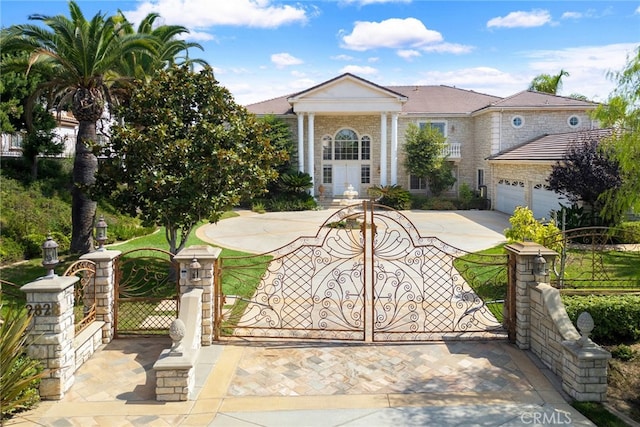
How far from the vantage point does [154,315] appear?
857 cm

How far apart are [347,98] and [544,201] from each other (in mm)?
13929

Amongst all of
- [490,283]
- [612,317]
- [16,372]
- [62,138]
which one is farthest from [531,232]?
[62,138]

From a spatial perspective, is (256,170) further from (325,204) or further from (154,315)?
(325,204)

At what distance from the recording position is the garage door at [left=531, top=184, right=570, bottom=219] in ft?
63.8

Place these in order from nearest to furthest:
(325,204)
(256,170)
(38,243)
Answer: (256,170)
(38,243)
(325,204)

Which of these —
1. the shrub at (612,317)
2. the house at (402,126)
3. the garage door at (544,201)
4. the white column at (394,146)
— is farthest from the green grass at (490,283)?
the white column at (394,146)

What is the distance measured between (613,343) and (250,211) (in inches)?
854

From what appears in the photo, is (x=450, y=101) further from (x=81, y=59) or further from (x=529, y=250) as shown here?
(x=529, y=250)

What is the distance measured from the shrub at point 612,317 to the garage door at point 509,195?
1628 centimetres

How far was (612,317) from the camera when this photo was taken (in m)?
7.53

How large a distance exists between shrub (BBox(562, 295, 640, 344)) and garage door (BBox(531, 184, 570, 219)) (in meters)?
12.0

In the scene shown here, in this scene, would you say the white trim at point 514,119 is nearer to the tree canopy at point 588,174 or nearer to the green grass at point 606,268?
the tree canopy at point 588,174

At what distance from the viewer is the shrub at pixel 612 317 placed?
24.7 feet

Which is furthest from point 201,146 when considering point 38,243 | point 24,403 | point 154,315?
point 38,243
